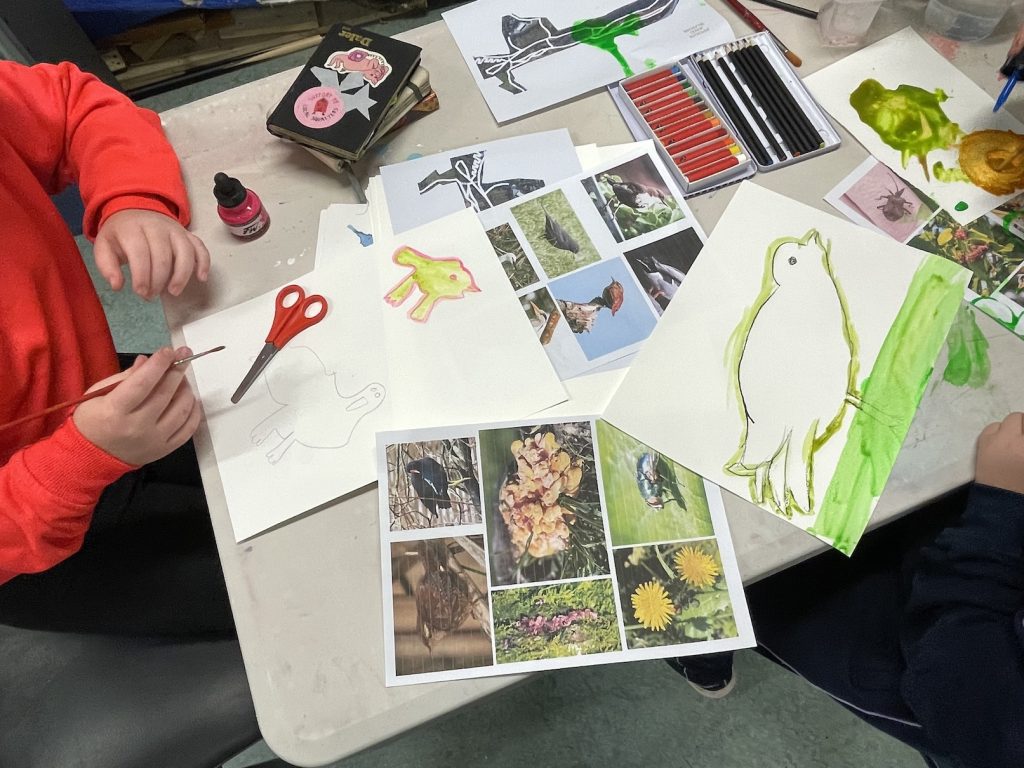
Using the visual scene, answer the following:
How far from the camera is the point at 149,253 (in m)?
0.63

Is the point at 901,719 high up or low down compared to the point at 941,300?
down

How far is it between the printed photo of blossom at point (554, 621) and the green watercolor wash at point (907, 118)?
0.53m

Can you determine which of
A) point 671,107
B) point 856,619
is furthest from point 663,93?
point 856,619

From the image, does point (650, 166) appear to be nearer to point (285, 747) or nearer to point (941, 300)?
point (941, 300)

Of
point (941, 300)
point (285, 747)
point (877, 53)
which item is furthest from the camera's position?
point (877, 53)

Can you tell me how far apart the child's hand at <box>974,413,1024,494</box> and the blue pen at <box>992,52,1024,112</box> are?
33cm

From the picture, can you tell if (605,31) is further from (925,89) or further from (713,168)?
(925,89)

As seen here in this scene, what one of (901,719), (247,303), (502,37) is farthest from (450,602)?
(502,37)

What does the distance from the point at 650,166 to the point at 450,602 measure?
0.46 m

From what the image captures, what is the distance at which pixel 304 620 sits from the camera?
52 centimetres

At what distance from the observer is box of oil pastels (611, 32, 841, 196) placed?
677 millimetres

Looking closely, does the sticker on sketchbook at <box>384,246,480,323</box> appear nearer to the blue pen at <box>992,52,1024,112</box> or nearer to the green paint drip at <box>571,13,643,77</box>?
the green paint drip at <box>571,13,643,77</box>

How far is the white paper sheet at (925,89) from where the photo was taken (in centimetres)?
66

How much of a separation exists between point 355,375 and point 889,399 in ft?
1.52
